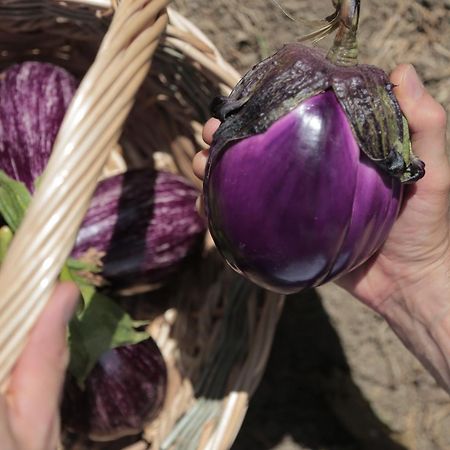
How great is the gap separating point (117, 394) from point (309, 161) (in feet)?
1.68

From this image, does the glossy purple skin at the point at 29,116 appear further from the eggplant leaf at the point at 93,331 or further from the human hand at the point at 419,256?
the human hand at the point at 419,256

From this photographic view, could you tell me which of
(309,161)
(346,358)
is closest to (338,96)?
(309,161)

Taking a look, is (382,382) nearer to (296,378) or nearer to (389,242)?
(296,378)

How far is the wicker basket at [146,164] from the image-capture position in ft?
2.13

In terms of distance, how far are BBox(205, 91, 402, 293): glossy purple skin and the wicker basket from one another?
0.43 feet

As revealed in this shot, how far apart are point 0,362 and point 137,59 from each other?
1.07ft

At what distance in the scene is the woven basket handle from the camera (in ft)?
2.05

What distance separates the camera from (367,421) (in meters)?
1.31

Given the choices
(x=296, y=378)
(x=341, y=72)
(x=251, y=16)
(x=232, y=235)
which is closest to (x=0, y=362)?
(x=232, y=235)

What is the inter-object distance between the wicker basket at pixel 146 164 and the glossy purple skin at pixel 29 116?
0.07 m

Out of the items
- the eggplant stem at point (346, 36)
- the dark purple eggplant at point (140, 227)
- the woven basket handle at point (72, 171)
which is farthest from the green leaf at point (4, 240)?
the eggplant stem at point (346, 36)

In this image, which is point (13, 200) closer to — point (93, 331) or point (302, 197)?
point (93, 331)

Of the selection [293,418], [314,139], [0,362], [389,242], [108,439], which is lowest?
[293,418]

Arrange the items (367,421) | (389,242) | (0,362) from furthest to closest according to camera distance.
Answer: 1. (367,421)
2. (389,242)
3. (0,362)
